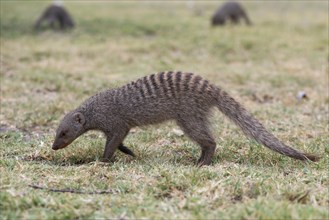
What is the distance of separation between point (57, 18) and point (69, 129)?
1007 cm

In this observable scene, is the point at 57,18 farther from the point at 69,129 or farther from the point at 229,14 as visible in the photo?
the point at 69,129

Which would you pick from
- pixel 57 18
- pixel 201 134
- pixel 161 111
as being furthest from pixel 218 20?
pixel 201 134

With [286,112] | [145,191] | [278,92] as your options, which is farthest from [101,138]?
[278,92]

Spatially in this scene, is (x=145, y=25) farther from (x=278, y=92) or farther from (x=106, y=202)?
(x=106, y=202)

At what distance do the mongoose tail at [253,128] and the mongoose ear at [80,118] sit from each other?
1.17 meters

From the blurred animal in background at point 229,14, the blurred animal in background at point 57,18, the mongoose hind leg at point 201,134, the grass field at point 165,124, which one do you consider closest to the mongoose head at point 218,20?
the blurred animal in background at point 229,14

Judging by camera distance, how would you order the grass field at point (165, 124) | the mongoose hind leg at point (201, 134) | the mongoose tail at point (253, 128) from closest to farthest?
the grass field at point (165, 124), the mongoose tail at point (253, 128), the mongoose hind leg at point (201, 134)

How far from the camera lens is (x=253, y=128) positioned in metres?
4.92

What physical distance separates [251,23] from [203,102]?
11.3m

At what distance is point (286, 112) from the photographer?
7.28 m

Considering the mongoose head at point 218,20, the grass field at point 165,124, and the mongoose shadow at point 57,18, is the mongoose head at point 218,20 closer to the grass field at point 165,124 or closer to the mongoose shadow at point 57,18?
the grass field at point 165,124

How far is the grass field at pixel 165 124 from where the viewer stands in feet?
12.0

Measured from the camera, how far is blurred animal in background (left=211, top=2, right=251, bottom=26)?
1558 cm

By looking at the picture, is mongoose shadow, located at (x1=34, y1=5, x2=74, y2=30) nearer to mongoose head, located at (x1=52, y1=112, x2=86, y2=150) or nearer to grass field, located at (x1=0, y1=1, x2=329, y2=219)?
grass field, located at (x1=0, y1=1, x2=329, y2=219)
